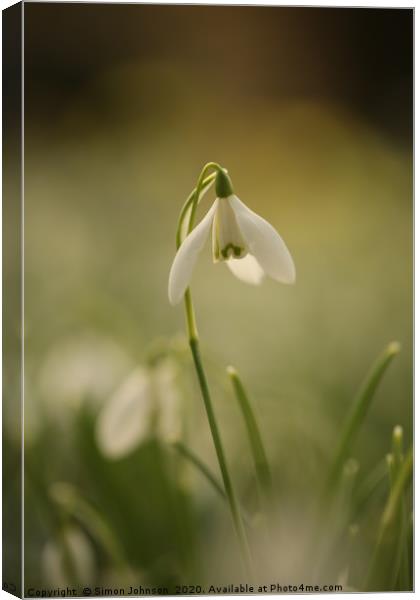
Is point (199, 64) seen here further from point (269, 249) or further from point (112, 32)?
point (269, 249)

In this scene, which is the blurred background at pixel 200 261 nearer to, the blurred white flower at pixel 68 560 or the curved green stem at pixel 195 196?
the blurred white flower at pixel 68 560

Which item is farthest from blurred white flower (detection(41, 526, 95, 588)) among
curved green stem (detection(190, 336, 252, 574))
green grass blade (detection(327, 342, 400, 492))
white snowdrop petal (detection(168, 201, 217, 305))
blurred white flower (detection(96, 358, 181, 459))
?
white snowdrop petal (detection(168, 201, 217, 305))

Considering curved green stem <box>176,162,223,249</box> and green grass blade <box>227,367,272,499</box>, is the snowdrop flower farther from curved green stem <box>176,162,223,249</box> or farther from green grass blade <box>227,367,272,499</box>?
green grass blade <box>227,367,272,499</box>

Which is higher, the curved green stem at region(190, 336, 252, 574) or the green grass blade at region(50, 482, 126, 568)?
the curved green stem at region(190, 336, 252, 574)

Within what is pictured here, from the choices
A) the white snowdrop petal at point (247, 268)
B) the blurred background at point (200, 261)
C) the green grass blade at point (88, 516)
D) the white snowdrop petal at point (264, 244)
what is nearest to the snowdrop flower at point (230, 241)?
the white snowdrop petal at point (264, 244)

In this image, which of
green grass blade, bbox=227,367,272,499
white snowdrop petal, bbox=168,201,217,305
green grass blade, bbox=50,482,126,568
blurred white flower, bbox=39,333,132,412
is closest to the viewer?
white snowdrop petal, bbox=168,201,217,305

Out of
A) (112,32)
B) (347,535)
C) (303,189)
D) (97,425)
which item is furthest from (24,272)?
(347,535)
